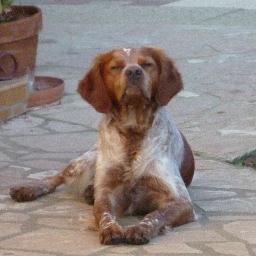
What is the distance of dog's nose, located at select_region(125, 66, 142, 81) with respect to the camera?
6145 mm

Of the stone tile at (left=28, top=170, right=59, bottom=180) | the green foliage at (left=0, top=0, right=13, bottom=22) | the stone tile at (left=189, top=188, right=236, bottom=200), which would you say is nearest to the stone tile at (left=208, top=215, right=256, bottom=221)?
the stone tile at (left=189, top=188, right=236, bottom=200)

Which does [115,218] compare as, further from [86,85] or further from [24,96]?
[24,96]

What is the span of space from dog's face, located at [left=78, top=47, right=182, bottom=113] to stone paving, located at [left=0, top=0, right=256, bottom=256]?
0.67 meters

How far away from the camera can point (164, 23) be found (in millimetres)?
13180

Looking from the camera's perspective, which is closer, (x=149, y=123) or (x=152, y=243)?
(x=152, y=243)

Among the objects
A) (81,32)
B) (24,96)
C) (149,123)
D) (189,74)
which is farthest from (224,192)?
(81,32)

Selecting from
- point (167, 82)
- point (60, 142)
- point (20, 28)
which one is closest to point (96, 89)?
point (167, 82)

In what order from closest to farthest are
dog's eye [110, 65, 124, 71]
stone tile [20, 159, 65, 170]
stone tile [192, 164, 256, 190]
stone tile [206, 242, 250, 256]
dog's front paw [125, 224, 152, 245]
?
stone tile [206, 242, 250, 256] → dog's front paw [125, 224, 152, 245] → dog's eye [110, 65, 124, 71] → stone tile [192, 164, 256, 190] → stone tile [20, 159, 65, 170]

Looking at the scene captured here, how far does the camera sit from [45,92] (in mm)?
9297

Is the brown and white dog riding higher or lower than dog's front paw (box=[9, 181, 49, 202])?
higher

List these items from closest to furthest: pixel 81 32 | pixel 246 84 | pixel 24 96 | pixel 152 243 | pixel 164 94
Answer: pixel 152 243 < pixel 164 94 < pixel 24 96 < pixel 246 84 < pixel 81 32

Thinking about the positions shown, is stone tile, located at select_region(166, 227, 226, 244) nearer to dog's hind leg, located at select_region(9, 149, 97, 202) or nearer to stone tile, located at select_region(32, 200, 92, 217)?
stone tile, located at select_region(32, 200, 92, 217)

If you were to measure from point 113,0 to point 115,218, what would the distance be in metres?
9.38

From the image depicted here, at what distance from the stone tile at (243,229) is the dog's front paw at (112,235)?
23.9 inches
